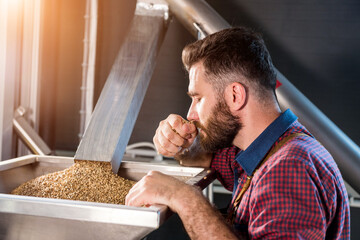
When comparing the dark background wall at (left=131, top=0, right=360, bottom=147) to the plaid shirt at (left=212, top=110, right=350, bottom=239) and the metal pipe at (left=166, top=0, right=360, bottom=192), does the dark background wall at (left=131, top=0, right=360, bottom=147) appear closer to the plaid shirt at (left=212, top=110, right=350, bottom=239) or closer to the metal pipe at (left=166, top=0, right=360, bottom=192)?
the metal pipe at (left=166, top=0, right=360, bottom=192)

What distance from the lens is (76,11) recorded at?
2.71 metres

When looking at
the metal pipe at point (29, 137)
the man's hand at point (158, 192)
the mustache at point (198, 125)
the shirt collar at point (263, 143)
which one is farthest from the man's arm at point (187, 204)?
the metal pipe at point (29, 137)

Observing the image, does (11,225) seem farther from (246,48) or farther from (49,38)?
(49,38)

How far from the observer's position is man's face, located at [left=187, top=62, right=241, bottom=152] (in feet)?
4.06

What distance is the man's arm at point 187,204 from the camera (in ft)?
3.14

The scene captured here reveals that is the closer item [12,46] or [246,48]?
[246,48]

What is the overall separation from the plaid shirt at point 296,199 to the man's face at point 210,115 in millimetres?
229

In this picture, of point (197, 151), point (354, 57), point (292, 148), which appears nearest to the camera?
point (292, 148)

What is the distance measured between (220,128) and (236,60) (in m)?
0.21

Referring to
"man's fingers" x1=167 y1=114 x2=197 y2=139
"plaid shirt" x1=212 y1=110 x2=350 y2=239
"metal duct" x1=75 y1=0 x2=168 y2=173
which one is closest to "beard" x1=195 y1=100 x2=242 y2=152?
"man's fingers" x1=167 y1=114 x2=197 y2=139

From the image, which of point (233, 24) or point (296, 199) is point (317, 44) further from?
point (296, 199)

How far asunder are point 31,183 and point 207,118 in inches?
23.7

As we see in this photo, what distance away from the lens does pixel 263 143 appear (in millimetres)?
1164

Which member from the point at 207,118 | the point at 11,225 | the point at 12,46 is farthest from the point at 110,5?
the point at 11,225
